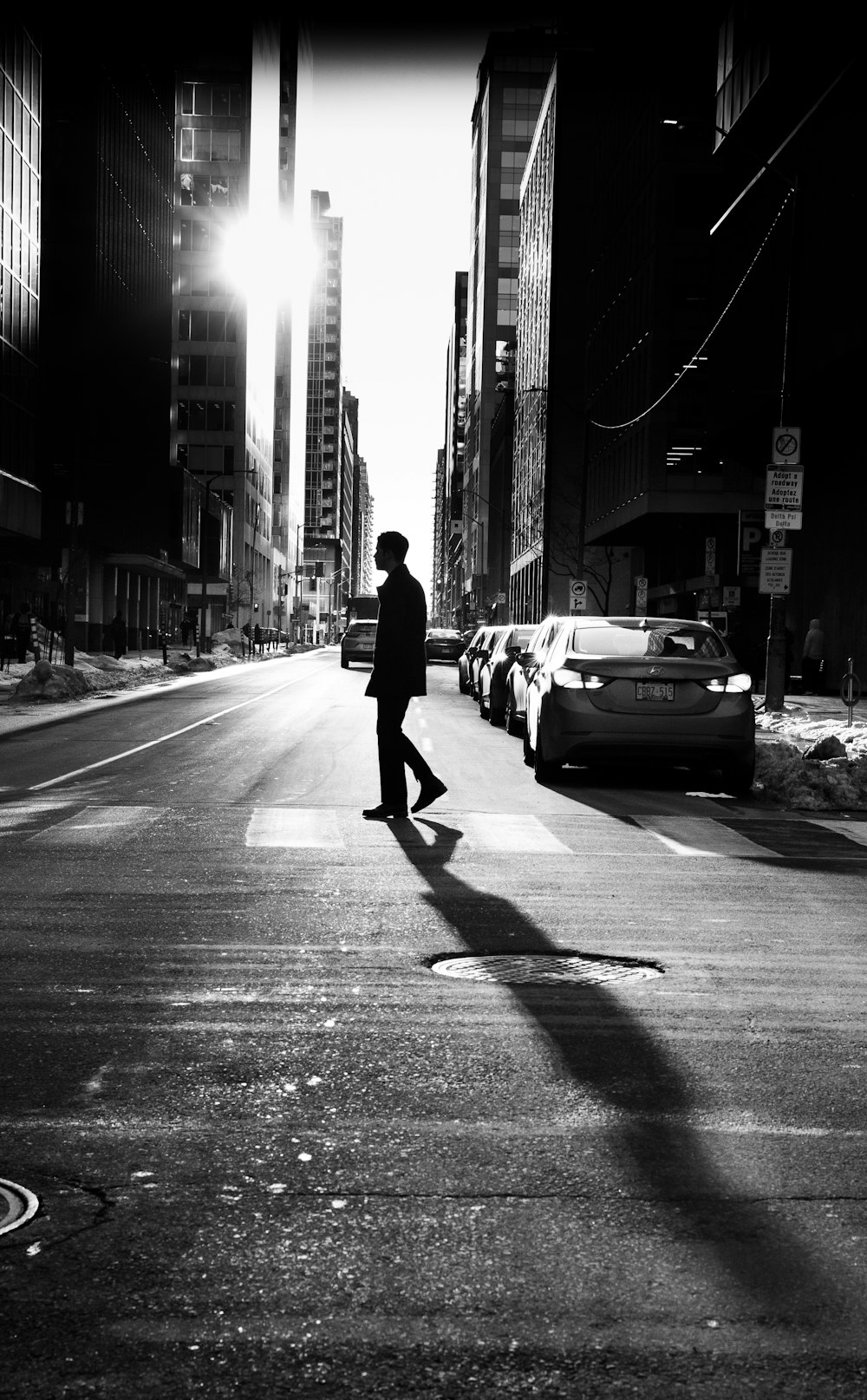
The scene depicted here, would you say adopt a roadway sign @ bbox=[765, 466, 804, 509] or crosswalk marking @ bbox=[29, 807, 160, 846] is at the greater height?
adopt a roadway sign @ bbox=[765, 466, 804, 509]

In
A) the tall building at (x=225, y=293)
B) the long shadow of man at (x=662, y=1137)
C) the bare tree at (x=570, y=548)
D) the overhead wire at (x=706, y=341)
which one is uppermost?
the tall building at (x=225, y=293)

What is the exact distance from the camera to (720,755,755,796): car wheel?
1407 centimetres

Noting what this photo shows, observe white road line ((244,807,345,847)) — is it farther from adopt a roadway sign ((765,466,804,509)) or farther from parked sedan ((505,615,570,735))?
adopt a roadway sign ((765,466,804,509))

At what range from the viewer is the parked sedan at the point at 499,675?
24.2 m

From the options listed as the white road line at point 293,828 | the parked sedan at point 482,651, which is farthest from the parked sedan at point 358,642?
the white road line at point 293,828

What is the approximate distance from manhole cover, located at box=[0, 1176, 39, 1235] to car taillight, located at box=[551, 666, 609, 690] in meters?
10.7

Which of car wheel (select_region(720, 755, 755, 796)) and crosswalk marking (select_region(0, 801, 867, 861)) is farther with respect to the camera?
car wheel (select_region(720, 755, 755, 796))

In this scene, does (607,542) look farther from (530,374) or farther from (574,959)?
(574,959)

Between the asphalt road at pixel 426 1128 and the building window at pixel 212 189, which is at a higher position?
the building window at pixel 212 189

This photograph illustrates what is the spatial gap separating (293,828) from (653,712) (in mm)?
4332

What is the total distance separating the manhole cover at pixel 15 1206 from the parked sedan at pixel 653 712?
35.0 ft

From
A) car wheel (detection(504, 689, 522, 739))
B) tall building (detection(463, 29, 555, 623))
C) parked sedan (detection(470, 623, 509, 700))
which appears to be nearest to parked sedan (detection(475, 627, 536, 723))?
parked sedan (detection(470, 623, 509, 700))

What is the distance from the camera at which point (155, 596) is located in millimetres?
94938

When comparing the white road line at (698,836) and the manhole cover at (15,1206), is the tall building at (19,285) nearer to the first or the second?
the white road line at (698,836)
